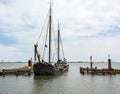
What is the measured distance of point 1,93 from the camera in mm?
28781

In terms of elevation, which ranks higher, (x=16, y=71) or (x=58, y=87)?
(x=16, y=71)

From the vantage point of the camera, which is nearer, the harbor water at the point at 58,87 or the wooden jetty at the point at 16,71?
the harbor water at the point at 58,87

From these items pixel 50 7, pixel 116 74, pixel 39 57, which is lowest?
pixel 116 74

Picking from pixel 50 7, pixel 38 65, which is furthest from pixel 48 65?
pixel 50 7

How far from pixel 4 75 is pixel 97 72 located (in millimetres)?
23495

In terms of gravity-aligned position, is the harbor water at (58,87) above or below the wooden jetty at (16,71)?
below

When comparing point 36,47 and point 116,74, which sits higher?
point 36,47

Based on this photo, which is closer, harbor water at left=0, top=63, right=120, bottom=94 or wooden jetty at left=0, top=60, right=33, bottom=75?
harbor water at left=0, top=63, right=120, bottom=94

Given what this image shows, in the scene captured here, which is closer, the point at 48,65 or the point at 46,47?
the point at 48,65

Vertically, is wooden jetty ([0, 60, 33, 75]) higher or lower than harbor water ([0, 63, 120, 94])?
higher

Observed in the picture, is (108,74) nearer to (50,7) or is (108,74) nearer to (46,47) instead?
(46,47)

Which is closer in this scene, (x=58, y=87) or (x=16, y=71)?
(x=58, y=87)

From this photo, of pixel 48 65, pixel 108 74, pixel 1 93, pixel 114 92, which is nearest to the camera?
pixel 1 93

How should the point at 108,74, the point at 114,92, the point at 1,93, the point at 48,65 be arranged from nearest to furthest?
the point at 1,93 → the point at 114,92 → the point at 48,65 → the point at 108,74
